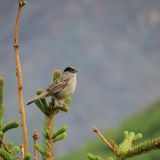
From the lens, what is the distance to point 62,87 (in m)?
4.66

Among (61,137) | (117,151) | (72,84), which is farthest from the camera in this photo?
(72,84)

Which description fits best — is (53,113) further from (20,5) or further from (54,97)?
(20,5)

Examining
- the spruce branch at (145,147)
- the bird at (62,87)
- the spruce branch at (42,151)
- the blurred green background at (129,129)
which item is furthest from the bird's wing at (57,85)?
the blurred green background at (129,129)

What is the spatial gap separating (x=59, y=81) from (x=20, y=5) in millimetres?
938

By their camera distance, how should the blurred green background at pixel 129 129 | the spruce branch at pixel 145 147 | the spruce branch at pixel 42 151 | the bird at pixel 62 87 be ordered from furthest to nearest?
the blurred green background at pixel 129 129, the bird at pixel 62 87, the spruce branch at pixel 42 151, the spruce branch at pixel 145 147

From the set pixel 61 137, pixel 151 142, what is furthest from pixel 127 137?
pixel 151 142

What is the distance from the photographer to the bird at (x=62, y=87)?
419 centimetres

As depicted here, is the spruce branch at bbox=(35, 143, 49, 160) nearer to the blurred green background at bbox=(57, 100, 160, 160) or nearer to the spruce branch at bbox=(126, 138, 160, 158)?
the spruce branch at bbox=(126, 138, 160, 158)

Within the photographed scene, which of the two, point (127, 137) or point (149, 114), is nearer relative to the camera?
point (127, 137)

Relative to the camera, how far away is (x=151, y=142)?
321 cm

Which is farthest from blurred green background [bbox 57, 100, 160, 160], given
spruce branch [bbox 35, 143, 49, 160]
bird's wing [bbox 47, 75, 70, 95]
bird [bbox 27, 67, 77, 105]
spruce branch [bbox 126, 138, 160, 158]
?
spruce branch [bbox 126, 138, 160, 158]

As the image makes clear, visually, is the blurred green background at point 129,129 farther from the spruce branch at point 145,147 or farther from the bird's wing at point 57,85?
the spruce branch at point 145,147

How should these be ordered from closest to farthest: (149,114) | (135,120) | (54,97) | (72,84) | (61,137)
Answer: (61,137) < (54,97) < (72,84) < (135,120) < (149,114)

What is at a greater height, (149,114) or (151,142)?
(149,114)
